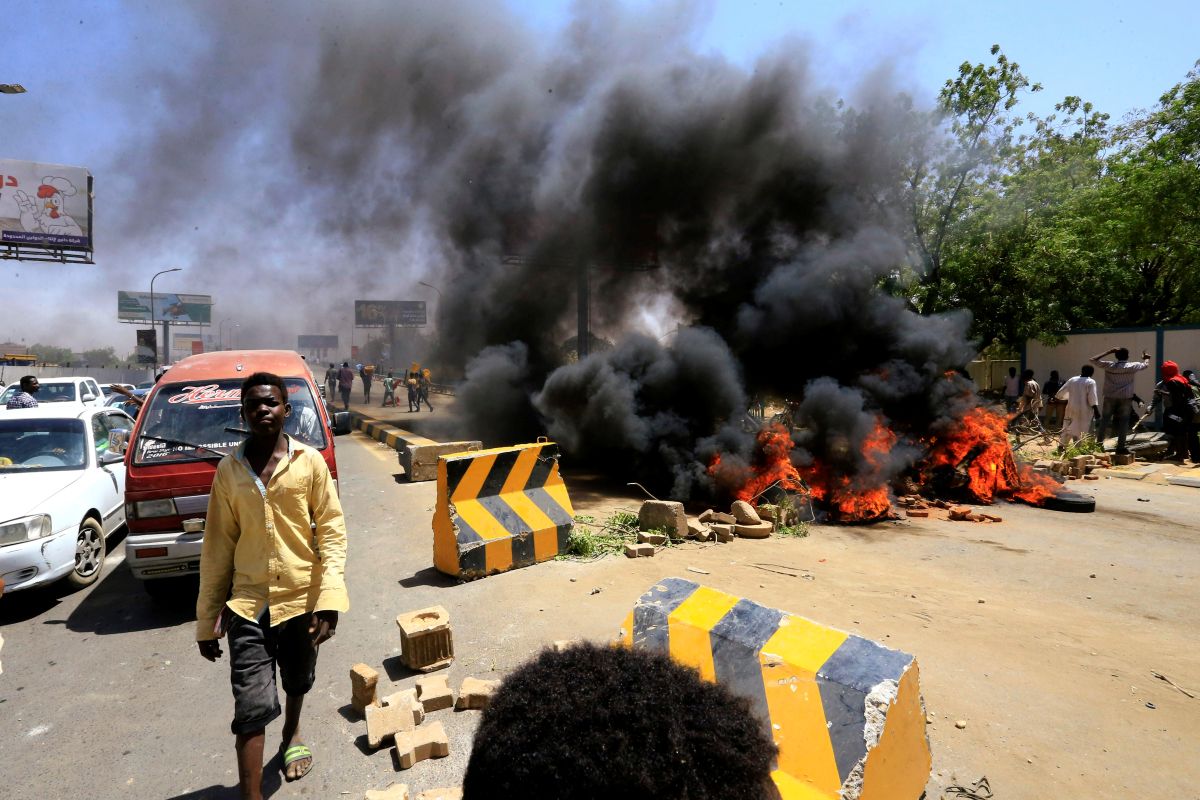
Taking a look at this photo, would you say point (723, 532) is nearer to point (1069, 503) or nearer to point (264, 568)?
point (264, 568)

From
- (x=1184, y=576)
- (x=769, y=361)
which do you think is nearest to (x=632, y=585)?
(x=1184, y=576)

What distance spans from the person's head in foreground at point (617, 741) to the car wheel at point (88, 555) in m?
5.20

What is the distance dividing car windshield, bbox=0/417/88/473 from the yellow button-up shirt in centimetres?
429

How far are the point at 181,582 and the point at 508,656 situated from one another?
312cm

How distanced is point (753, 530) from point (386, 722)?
13.9 ft

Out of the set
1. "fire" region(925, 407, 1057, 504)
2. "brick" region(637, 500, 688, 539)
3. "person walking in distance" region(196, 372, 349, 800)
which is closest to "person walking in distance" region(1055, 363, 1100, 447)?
"fire" region(925, 407, 1057, 504)

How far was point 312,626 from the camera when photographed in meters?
2.63

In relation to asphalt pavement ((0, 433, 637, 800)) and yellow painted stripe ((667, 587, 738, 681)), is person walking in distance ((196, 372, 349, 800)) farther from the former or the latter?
yellow painted stripe ((667, 587, 738, 681))

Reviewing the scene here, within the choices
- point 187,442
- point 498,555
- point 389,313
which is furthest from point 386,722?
point 389,313

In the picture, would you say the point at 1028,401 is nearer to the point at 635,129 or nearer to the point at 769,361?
the point at 769,361

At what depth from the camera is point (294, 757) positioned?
9.06ft

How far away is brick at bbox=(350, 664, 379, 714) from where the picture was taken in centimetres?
321

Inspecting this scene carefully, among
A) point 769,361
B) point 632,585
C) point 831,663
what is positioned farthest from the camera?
point 769,361

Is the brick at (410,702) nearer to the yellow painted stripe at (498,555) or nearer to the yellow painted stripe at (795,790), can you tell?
the yellow painted stripe at (795,790)
